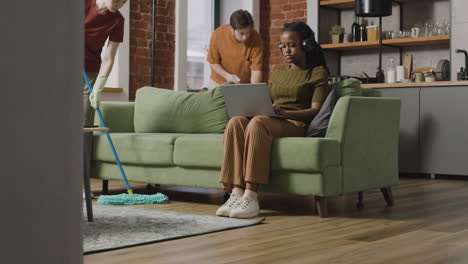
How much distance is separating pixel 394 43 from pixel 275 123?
335 centimetres

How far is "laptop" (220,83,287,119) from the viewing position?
3.44 meters

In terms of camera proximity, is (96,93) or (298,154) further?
(96,93)

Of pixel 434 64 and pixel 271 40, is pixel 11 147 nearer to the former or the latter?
pixel 434 64

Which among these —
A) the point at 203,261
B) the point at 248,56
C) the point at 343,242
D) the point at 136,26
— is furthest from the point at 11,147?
the point at 136,26

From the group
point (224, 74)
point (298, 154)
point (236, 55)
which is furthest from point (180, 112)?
point (298, 154)

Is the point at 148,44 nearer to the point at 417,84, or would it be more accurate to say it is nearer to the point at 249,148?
the point at 417,84

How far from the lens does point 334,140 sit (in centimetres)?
338

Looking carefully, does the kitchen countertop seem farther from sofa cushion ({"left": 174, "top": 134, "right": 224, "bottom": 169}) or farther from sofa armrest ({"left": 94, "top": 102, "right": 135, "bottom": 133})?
sofa cushion ({"left": 174, "top": 134, "right": 224, "bottom": 169})

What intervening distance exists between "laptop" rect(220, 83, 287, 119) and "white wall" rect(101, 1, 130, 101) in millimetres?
2934

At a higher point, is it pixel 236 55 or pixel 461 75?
pixel 236 55

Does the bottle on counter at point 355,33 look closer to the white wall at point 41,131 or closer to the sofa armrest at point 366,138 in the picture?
the sofa armrest at point 366,138

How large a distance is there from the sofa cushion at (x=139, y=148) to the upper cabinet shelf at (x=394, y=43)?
10.0 ft

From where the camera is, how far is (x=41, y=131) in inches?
31.7

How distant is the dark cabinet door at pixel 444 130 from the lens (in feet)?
18.5
